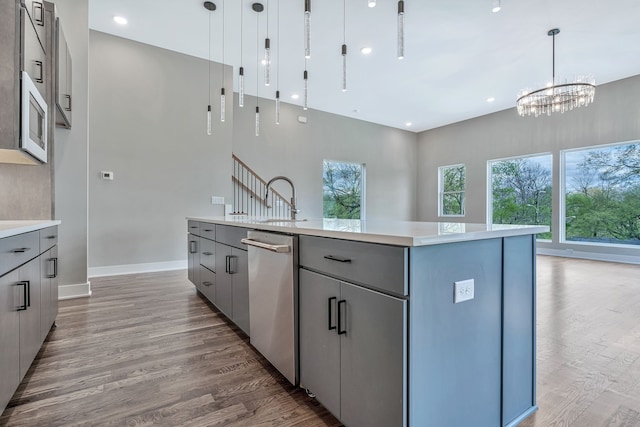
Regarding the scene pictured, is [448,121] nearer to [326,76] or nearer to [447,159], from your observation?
[447,159]

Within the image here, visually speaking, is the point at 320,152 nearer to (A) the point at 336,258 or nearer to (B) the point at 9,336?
(A) the point at 336,258

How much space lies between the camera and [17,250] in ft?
4.70

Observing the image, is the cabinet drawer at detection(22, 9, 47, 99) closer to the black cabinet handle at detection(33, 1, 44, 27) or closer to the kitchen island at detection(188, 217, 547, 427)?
the black cabinet handle at detection(33, 1, 44, 27)

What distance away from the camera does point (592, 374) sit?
1.75 metres

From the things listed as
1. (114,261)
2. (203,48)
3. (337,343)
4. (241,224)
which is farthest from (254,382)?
(203,48)

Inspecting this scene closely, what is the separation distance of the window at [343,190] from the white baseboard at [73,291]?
4.96 metres

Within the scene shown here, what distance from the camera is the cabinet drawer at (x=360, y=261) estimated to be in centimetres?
97

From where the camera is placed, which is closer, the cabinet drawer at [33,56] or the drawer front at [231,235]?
the cabinet drawer at [33,56]

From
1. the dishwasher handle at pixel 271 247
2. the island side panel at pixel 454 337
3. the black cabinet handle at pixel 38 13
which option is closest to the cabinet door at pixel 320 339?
the dishwasher handle at pixel 271 247

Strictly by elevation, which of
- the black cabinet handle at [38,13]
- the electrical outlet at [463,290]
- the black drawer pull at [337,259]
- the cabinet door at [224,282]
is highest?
the black cabinet handle at [38,13]

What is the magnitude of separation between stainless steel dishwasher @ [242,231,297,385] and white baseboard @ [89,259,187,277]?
3360 mm

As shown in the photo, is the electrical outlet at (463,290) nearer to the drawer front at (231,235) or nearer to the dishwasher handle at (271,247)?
the dishwasher handle at (271,247)

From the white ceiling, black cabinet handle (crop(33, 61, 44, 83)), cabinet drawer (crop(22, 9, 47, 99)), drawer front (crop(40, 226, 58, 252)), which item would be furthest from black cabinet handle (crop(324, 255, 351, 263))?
the white ceiling

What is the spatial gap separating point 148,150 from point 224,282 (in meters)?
3.15
